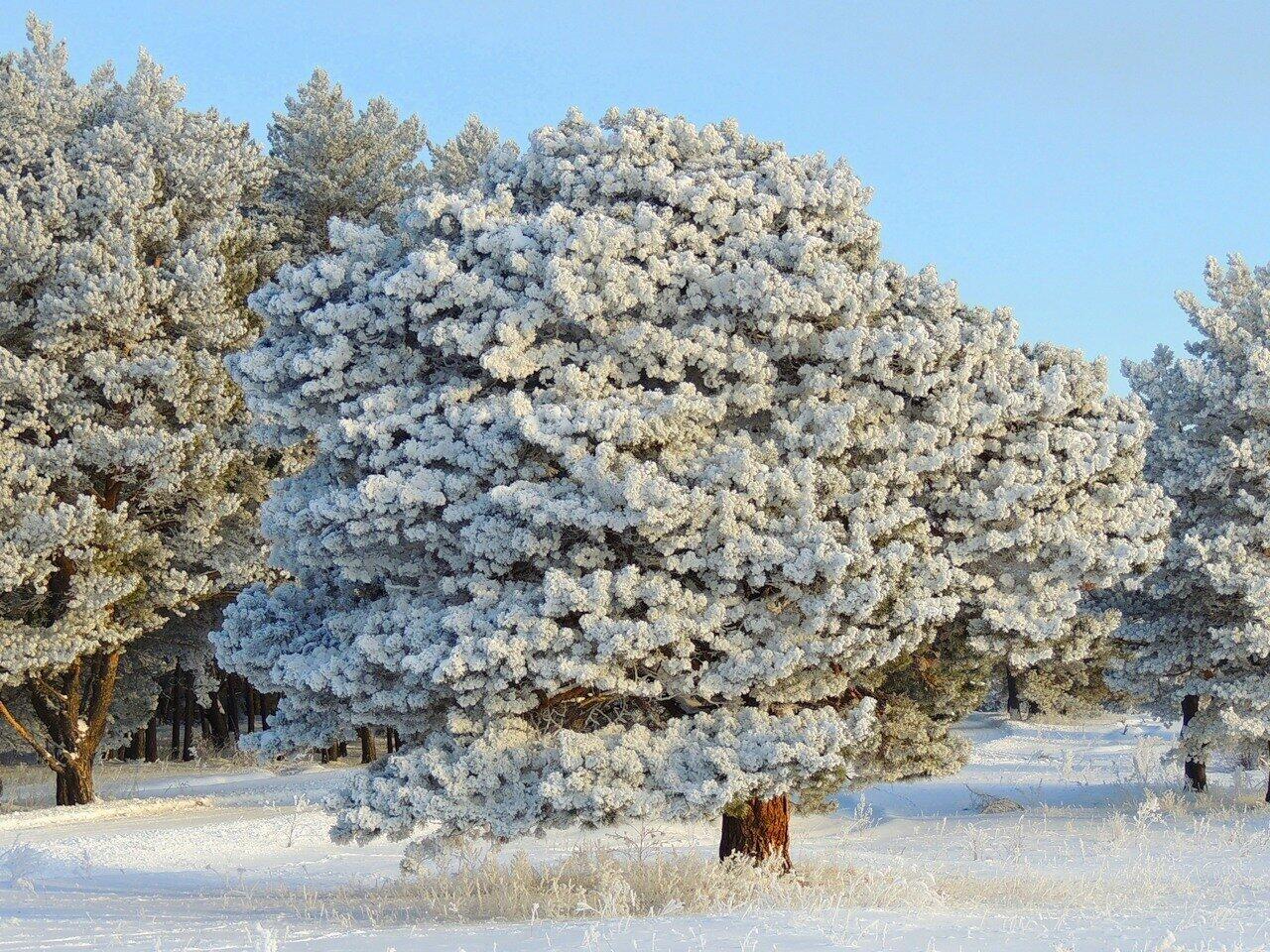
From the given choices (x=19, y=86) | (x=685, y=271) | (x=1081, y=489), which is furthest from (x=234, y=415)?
(x=1081, y=489)

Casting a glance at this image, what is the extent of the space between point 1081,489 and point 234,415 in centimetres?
1580

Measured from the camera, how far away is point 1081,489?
34.1ft

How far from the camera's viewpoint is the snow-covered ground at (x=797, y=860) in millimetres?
7402

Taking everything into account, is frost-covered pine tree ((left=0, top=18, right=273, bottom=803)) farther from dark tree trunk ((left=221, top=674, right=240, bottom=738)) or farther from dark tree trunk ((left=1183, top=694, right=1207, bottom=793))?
dark tree trunk ((left=1183, top=694, right=1207, bottom=793))

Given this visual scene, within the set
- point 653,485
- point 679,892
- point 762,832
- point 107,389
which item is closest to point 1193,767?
point 762,832

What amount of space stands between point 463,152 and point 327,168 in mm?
3558

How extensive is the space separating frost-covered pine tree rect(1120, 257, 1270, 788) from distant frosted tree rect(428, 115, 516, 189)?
49.3 feet

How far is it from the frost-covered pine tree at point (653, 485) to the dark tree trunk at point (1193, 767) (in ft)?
32.9

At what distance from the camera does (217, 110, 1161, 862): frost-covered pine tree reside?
9.31 meters

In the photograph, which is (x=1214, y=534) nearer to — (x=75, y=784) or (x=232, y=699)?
(x=75, y=784)

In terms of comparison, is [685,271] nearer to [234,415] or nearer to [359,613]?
[359,613]

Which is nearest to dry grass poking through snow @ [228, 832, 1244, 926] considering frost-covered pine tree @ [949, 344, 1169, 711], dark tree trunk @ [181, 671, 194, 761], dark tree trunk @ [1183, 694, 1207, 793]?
frost-covered pine tree @ [949, 344, 1169, 711]

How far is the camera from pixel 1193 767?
19.8 m

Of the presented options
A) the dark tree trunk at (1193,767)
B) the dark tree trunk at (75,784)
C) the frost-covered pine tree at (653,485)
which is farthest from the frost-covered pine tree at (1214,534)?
the dark tree trunk at (75,784)
